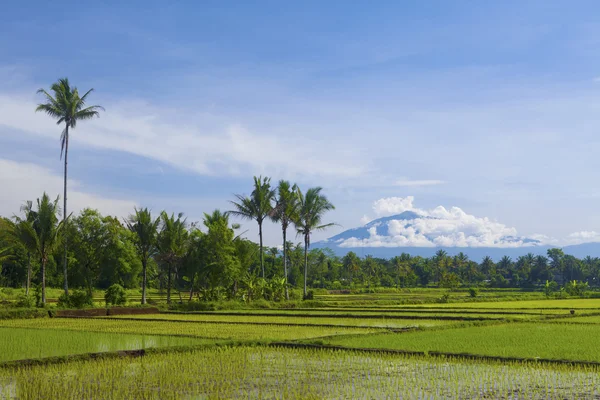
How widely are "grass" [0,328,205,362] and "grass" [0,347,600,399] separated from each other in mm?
1853

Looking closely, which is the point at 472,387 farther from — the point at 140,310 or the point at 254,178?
the point at 254,178

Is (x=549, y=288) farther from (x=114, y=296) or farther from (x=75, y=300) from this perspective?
(x=75, y=300)

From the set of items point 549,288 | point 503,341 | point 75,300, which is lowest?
point 549,288

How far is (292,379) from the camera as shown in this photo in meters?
9.40

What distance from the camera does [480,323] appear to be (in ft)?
64.1

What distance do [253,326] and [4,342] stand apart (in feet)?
24.0

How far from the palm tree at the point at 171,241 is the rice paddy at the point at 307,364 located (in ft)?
48.8

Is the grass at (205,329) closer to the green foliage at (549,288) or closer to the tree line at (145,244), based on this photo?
the tree line at (145,244)

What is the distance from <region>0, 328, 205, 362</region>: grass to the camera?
1269 cm

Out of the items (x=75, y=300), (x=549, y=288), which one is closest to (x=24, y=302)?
(x=75, y=300)

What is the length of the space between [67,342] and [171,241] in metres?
18.6

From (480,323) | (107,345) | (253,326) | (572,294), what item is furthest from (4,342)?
(572,294)

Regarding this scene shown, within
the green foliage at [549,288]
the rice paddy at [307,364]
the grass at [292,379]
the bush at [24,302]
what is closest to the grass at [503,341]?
the rice paddy at [307,364]

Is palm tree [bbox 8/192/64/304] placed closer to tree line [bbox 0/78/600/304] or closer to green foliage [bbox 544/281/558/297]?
tree line [bbox 0/78/600/304]
